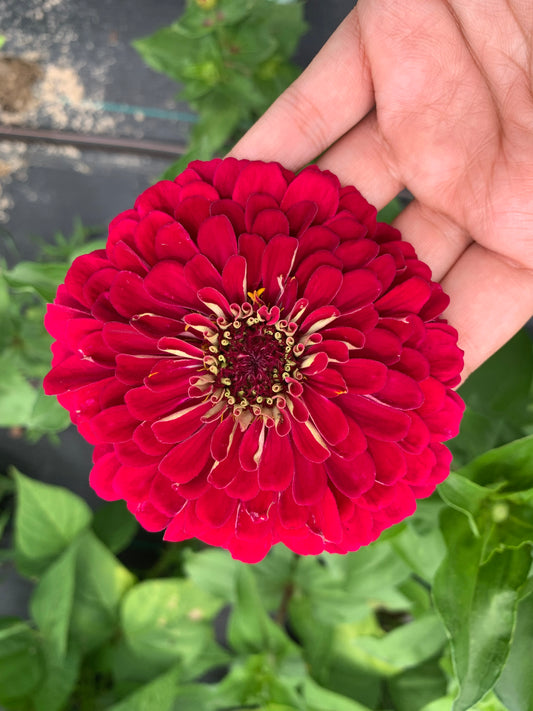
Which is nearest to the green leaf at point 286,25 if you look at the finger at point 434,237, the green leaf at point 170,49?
the green leaf at point 170,49

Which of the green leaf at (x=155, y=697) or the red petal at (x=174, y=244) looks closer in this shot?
the red petal at (x=174, y=244)

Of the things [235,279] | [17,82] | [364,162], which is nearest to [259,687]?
[235,279]

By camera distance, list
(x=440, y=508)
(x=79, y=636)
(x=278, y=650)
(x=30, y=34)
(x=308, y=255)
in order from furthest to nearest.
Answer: (x=30, y=34), (x=79, y=636), (x=278, y=650), (x=440, y=508), (x=308, y=255)

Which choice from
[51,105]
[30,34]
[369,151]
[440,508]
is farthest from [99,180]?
[440,508]

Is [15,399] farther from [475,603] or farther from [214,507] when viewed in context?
[475,603]

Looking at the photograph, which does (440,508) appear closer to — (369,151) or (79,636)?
(369,151)

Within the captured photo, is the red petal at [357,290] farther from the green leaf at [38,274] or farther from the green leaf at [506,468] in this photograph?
the green leaf at [38,274]

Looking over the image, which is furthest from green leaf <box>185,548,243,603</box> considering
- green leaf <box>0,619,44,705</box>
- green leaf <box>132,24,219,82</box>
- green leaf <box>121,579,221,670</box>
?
green leaf <box>132,24,219,82</box>
